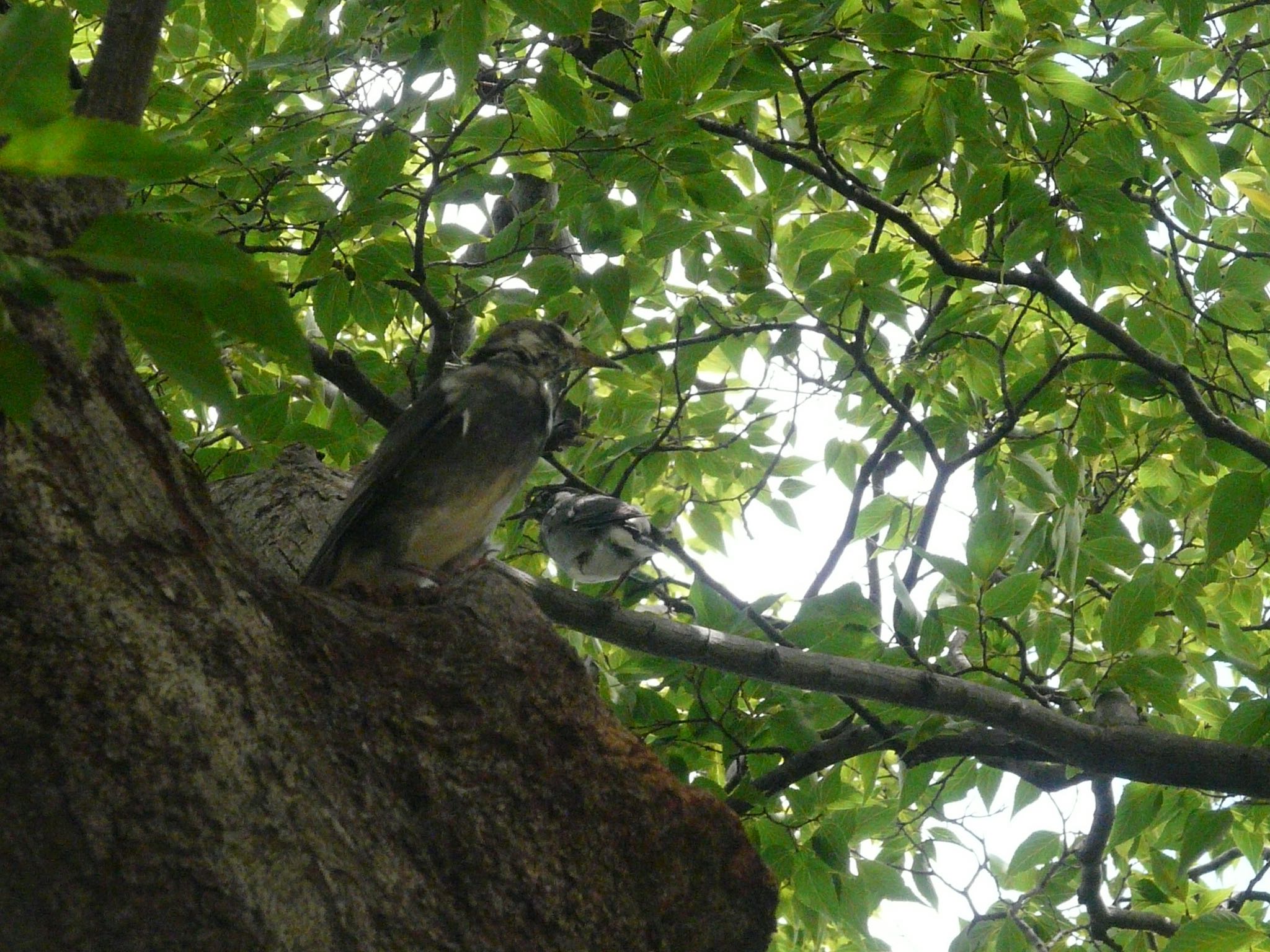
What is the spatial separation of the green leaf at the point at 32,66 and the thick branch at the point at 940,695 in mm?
2271

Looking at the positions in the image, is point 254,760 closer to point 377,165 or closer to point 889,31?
point 377,165

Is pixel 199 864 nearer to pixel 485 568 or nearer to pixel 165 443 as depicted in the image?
pixel 165 443

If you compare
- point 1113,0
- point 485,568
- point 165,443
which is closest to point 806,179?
point 1113,0


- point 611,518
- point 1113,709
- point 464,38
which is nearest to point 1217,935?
point 1113,709

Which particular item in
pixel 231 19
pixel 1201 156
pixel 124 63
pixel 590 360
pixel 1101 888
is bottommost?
pixel 124 63

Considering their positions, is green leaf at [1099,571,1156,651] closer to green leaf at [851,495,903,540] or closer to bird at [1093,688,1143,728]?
bird at [1093,688,1143,728]

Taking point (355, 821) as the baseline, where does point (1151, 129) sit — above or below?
above

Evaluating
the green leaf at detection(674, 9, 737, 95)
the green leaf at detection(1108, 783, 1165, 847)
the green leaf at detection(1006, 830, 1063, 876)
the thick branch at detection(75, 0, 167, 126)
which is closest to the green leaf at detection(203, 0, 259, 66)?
the thick branch at detection(75, 0, 167, 126)

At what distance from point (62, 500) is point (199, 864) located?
0.48 meters

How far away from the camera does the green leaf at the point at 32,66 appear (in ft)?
3.31

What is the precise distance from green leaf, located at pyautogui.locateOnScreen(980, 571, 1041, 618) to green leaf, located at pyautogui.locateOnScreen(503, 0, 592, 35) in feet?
5.78

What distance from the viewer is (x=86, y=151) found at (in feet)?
3.14

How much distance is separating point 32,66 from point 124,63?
3.55 feet

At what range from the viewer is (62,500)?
147 centimetres
